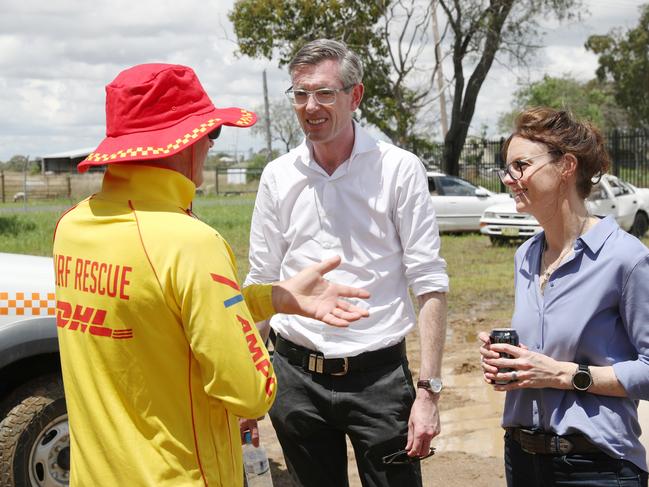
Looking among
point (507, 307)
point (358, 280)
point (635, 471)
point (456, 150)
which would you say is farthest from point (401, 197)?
point (456, 150)

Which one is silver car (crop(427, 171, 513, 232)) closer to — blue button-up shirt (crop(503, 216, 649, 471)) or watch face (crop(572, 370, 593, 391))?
blue button-up shirt (crop(503, 216, 649, 471))

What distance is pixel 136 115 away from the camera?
7.62 ft

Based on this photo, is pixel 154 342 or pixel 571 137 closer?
pixel 154 342

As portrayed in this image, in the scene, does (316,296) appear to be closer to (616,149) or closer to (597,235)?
(597,235)

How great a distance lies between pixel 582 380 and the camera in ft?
9.09

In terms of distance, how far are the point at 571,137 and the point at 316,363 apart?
127 centimetres

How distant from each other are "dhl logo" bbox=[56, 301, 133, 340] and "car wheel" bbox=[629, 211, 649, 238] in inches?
694

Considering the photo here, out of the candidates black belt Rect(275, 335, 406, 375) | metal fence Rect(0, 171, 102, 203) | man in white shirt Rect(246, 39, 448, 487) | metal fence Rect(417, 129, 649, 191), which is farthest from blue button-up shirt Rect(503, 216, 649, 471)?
metal fence Rect(0, 171, 102, 203)

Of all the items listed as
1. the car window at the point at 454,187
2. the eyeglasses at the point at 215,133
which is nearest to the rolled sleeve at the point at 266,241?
the eyeglasses at the point at 215,133

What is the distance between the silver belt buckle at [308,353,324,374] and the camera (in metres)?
3.40

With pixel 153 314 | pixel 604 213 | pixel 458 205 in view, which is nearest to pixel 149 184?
pixel 153 314

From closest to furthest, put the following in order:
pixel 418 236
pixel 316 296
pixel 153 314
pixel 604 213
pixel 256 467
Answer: pixel 153 314 < pixel 316 296 < pixel 418 236 < pixel 256 467 < pixel 604 213

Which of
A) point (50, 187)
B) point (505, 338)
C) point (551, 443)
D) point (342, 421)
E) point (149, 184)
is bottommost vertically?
point (50, 187)

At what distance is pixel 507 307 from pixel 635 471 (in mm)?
8205
